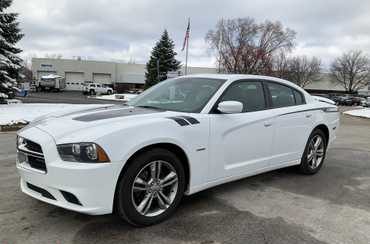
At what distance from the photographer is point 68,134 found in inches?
108

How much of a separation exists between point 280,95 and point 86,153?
3.07m

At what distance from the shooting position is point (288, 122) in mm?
4371

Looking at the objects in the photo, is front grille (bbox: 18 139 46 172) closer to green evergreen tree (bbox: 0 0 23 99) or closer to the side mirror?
the side mirror

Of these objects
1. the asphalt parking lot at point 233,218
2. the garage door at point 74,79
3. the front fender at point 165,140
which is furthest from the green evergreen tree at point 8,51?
the garage door at point 74,79

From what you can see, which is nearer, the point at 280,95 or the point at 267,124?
the point at 267,124

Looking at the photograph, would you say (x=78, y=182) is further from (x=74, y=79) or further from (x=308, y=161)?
(x=74, y=79)

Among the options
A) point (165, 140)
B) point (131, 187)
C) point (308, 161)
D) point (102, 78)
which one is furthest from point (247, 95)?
point (102, 78)

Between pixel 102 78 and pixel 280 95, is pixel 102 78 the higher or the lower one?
the higher one

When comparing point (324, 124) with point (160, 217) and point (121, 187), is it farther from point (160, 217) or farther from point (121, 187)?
point (121, 187)

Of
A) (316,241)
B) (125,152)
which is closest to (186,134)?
(125,152)

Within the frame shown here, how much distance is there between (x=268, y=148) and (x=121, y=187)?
2.17 m

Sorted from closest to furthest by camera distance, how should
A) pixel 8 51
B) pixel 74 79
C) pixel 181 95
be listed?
pixel 181 95 → pixel 8 51 → pixel 74 79

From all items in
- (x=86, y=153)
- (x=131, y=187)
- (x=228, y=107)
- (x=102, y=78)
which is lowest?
(x=131, y=187)

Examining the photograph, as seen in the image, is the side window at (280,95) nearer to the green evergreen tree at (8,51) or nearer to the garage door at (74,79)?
the green evergreen tree at (8,51)
